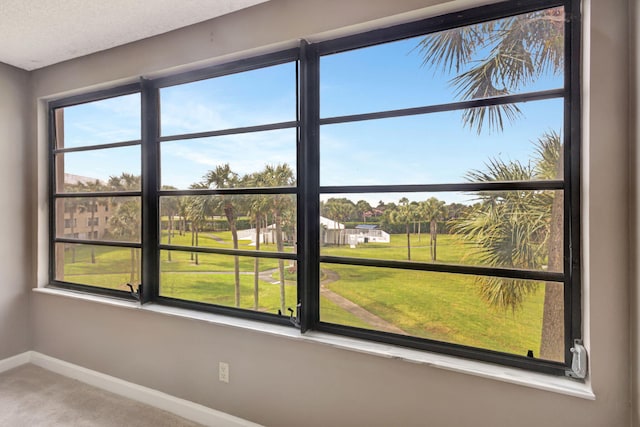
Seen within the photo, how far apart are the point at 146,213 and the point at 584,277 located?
2.61m

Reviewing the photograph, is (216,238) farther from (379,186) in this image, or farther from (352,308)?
(379,186)

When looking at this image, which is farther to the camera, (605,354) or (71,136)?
(71,136)

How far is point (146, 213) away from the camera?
7.80ft

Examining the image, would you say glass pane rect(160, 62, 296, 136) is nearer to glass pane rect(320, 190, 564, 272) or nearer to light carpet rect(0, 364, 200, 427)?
glass pane rect(320, 190, 564, 272)

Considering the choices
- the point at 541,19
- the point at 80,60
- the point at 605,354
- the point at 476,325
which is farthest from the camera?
the point at 80,60

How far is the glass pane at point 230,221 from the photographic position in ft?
6.53

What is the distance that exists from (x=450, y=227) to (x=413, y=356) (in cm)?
66

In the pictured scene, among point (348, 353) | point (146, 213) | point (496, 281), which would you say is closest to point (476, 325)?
point (496, 281)

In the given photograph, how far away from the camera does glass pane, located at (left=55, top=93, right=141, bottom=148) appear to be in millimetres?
2510

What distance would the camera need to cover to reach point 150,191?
7.85 feet

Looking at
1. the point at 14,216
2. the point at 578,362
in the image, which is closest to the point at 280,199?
the point at 578,362

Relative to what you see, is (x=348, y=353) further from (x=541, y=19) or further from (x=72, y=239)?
(x=72, y=239)

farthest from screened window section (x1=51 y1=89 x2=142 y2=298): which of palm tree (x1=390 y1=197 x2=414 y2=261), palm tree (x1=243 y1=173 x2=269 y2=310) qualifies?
palm tree (x1=390 y1=197 x2=414 y2=261)

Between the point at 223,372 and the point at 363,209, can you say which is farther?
the point at 223,372
